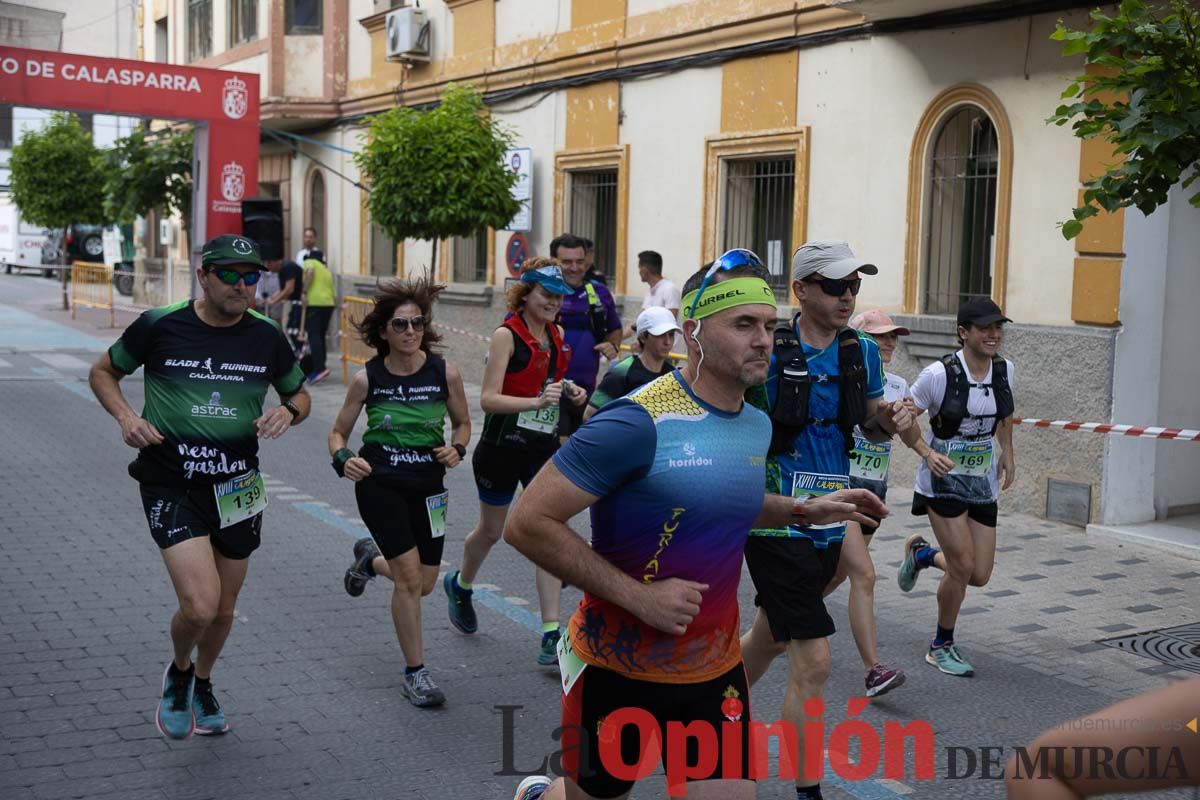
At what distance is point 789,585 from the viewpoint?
463 centimetres

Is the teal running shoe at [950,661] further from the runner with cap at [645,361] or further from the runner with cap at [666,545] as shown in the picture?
the runner with cap at [666,545]

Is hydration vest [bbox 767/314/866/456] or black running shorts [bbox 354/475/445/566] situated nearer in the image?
hydration vest [bbox 767/314/866/456]

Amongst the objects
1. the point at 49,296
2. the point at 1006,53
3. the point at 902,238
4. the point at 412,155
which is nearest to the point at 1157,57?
the point at 1006,53

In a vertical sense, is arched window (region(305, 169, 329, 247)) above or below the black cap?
above

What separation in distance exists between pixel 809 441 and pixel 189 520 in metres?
2.36

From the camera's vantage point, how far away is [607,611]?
10.7 feet

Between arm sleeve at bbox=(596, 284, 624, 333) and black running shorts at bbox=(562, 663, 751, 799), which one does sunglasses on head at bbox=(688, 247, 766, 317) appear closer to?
black running shorts at bbox=(562, 663, 751, 799)

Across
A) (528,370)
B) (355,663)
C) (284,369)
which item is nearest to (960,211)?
(528,370)

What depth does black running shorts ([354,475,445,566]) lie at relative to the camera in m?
5.88

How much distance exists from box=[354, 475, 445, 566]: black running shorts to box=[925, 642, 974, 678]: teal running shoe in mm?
2467

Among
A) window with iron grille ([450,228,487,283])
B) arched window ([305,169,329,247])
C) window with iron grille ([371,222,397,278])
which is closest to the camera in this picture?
window with iron grille ([450,228,487,283])

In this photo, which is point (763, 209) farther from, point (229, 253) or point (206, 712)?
point (206, 712)

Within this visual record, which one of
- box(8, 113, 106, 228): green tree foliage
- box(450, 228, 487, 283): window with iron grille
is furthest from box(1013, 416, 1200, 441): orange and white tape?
box(8, 113, 106, 228): green tree foliage

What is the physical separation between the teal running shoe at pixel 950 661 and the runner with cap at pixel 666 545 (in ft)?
11.0
